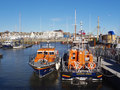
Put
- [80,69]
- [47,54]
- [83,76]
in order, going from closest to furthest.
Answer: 1. [83,76]
2. [80,69]
3. [47,54]

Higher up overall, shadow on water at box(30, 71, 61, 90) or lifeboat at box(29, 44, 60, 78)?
lifeboat at box(29, 44, 60, 78)

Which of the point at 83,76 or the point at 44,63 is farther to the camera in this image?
the point at 44,63

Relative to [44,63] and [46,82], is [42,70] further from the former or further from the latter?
[46,82]

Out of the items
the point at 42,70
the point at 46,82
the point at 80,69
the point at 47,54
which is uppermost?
the point at 47,54

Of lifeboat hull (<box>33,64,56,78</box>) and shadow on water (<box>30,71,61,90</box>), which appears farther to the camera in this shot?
lifeboat hull (<box>33,64,56,78</box>)

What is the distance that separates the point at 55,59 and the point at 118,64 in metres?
8.69

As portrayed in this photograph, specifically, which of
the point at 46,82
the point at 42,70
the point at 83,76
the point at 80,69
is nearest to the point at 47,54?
the point at 42,70

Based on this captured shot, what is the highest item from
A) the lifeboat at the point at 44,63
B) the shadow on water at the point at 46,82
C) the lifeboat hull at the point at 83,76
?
the lifeboat at the point at 44,63

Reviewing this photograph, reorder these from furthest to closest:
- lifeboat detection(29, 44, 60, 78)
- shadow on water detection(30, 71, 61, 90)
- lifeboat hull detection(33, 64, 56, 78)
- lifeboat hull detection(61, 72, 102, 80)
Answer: lifeboat detection(29, 44, 60, 78) < lifeboat hull detection(33, 64, 56, 78) < shadow on water detection(30, 71, 61, 90) < lifeboat hull detection(61, 72, 102, 80)

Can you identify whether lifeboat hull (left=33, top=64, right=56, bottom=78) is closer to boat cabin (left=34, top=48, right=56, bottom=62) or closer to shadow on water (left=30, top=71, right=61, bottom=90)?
shadow on water (left=30, top=71, right=61, bottom=90)

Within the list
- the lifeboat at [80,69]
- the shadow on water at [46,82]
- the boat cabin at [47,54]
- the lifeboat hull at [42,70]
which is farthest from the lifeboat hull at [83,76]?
the boat cabin at [47,54]

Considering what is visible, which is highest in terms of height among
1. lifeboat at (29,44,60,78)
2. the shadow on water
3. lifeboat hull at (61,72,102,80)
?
lifeboat at (29,44,60,78)

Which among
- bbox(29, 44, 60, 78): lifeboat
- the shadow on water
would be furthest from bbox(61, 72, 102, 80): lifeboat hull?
bbox(29, 44, 60, 78): lifeboat

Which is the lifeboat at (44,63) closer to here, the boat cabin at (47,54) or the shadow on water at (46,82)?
the boat cabin at (47,54)
